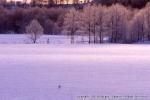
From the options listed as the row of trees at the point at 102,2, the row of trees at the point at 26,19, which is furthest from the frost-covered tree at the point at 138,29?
the row of trees at the point at 102,2

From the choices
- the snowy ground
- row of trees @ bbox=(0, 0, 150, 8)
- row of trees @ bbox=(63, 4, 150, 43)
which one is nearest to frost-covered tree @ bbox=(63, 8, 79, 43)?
row of trees @ bbox=(63, 4, 150, 43)

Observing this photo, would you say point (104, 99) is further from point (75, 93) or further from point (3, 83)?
point (3, 83)

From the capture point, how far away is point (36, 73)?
1975 cm

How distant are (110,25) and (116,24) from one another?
1.11 m

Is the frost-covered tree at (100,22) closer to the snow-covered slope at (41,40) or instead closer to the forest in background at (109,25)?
the forest in background at (109,25)

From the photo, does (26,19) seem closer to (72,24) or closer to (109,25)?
(72,24)

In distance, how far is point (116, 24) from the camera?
Result: 59938mm

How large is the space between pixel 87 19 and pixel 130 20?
5.40m

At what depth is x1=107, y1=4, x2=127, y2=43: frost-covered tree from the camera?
190ft

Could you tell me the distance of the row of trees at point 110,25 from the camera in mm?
57125

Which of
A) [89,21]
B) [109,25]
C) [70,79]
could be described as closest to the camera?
[70,79]

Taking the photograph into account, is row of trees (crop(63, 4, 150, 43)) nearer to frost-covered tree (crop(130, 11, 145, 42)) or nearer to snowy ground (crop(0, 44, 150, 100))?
frost-covered tree (crop(130, 11, 145, 42))

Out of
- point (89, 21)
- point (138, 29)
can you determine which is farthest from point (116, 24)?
point (89, 21)

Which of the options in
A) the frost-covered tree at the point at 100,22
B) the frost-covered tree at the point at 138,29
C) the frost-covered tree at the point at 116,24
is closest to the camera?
the frost-covered tree at the point at 138,29
